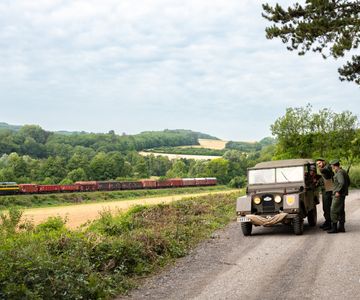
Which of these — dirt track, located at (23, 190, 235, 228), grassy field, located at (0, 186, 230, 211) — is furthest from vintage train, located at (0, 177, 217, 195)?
dirt track, located at (23, 190, 235, 228)

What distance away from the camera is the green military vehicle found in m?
13.4

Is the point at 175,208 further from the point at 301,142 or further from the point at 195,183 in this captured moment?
the point at 195,183

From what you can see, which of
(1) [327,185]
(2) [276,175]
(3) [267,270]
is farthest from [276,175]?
(3) [267,270]

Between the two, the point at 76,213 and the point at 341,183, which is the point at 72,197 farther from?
the point at 341,183

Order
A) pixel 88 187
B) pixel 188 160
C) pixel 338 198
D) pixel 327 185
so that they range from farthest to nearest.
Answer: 1. pixel 188 160
2. pixel 88 187
3. pixel 327 185
4. pixel 338 198

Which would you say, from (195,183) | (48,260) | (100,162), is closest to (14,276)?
(48,260)

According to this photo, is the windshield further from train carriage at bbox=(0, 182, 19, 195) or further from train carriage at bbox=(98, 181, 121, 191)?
train carriage at bbox=(98, 181, 121, 191)

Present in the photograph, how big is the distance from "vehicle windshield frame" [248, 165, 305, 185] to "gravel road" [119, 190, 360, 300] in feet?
6.25

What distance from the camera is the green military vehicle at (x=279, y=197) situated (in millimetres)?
13430

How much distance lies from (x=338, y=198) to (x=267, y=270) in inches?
199

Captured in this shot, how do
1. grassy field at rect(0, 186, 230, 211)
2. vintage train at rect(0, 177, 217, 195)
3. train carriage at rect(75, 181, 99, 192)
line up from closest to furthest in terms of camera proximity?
grassy field at rect(0, 186, 230, 211)
vintage train at rect(0, 177, 217, 195)
train carriage at rect(75, 181, 99, 192)

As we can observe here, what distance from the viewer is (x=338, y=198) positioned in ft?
43.6

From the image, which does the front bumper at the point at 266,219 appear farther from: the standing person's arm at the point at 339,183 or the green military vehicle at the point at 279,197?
the standing person's arm at the point at 339,183

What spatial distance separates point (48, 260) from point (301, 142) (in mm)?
40661
